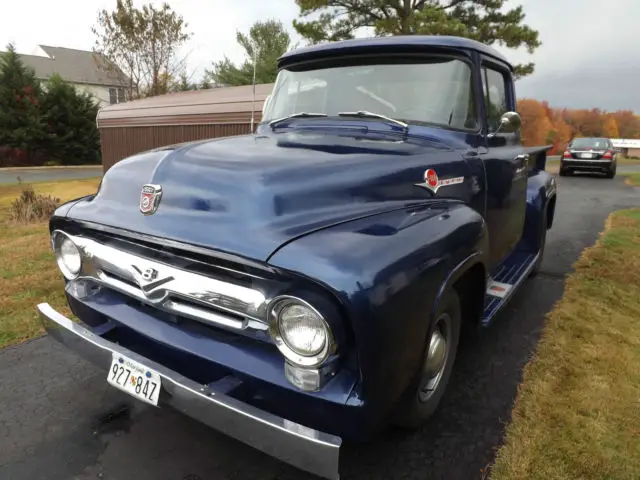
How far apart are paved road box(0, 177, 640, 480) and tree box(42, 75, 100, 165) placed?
28.1 m

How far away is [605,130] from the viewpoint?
55656mm

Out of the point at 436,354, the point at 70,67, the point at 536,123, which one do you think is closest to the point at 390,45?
the point at 436,354

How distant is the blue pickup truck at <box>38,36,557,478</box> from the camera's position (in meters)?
1.64

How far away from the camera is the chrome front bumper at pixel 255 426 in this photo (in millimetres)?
1580

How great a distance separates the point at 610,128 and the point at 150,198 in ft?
220

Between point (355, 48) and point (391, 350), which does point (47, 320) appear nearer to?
point (391, 350)

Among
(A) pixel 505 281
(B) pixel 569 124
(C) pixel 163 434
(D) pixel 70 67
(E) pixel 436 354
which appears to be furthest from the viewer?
(B) pixel 569 124

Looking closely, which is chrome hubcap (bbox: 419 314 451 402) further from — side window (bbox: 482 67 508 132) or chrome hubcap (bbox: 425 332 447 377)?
side window (bbox: 482 67 508 132)

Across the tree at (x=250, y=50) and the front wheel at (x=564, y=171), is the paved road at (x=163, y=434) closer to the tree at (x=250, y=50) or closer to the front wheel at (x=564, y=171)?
the front wheel at (x=564, y=171)

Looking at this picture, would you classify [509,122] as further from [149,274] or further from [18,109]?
[18,109]

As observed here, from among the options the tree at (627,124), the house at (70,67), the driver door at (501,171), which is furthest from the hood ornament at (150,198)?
the tree at (627,124)

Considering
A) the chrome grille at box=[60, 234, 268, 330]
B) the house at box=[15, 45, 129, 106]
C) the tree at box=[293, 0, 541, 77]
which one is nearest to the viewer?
the chrome grille at box=[60, 234, 268, 330]

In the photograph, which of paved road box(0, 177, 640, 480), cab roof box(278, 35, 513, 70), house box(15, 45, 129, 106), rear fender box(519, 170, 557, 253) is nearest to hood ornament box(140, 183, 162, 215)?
paved road box(0, 177, 640, 480)

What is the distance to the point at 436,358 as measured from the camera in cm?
230
